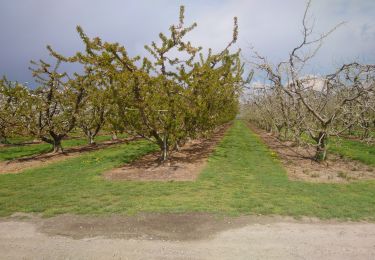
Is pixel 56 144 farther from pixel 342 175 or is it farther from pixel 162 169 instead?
pixel 342 175

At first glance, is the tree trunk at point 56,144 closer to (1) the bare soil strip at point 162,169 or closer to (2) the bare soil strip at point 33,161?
(2) the bare soil strip at point 33,161

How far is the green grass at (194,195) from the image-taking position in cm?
923

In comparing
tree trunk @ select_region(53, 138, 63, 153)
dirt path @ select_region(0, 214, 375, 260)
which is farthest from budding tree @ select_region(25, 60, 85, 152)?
dirt path @ select_region(0, 214, 375, 260)

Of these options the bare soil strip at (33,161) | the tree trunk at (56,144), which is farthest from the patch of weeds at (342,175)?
the tree trunk at (56,144)

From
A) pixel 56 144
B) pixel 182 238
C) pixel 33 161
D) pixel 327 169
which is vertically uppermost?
pixel 56 144

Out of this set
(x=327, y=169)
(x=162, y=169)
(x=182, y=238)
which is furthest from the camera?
(x=327, y=169)

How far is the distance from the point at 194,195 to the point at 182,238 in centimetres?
379

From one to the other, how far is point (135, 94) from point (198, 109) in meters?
3.57

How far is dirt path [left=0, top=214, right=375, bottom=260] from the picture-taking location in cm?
635

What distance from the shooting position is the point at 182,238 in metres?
7.19

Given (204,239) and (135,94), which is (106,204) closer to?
(204,239)

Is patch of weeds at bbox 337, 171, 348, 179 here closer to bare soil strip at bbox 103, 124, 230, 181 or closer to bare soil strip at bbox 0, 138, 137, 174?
bare soil strip at bbox 103, 124, 230, 181

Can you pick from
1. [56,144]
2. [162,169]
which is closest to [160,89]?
[162,169]

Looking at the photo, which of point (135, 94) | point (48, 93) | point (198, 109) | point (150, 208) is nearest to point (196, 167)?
point (198, 109)
